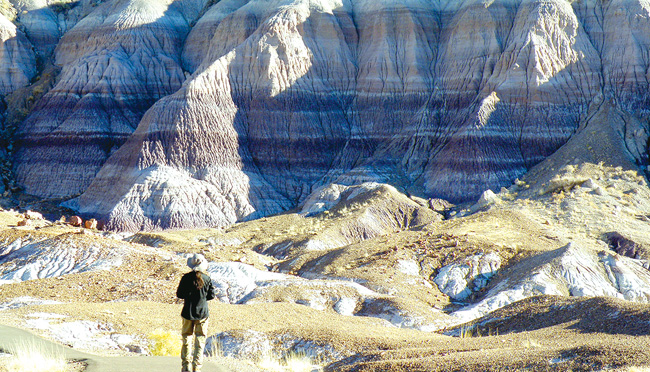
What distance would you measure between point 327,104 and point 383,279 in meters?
31.4

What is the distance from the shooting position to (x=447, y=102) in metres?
57.5

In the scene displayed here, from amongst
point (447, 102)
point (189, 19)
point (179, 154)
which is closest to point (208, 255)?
point (179, 154)

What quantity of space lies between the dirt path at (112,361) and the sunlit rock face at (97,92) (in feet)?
154

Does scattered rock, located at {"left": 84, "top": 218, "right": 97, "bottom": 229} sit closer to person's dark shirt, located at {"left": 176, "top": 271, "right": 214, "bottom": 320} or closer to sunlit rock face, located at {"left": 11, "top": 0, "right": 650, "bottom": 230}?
sunlit rock face, located at {"left": 11, "top": 0, "right": 650, "bottom": 230}

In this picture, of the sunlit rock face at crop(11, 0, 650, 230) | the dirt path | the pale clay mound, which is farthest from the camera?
the sunlit rock face at crop(11, 0, 650, 230)

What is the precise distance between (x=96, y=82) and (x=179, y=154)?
594 inches

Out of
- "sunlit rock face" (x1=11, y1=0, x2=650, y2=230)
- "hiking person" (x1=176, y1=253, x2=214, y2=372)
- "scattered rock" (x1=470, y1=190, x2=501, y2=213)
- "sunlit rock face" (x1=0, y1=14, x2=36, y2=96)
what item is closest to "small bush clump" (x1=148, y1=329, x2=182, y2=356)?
"hiking person" (x1=176, y1=253, x2=214, y2=372)

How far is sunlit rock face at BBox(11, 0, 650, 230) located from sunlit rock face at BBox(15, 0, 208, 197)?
0.15 meters

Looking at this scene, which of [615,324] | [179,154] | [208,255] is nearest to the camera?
[615,324]

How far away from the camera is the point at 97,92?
63562 millimetres

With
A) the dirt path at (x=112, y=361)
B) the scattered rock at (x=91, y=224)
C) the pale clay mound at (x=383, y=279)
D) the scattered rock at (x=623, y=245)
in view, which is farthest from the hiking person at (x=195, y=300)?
the scattered rock at (x=91, y=224)

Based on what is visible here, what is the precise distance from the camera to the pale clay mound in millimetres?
16328

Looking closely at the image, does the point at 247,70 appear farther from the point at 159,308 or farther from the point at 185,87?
the point at 159,308

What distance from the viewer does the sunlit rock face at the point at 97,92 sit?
61097 mm
